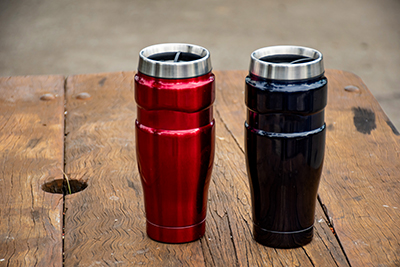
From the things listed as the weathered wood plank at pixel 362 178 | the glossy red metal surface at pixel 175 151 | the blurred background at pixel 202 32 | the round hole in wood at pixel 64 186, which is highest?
the glossy red metal surface at pixel 175 151

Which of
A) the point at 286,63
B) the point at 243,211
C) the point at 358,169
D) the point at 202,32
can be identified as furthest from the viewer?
the point at 202,32

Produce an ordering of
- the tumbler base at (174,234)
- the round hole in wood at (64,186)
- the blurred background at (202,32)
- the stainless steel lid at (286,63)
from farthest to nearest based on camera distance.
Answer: the blurred background at (202,32) → the round hole in wood at (64,186) → the tumbler base at (174,234) → the stainless steel lid at (286,63)

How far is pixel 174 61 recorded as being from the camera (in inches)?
26.8

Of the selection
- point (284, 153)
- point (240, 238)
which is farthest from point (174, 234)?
point (284, 153)

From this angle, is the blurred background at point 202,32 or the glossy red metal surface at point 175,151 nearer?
the glossy red metal surface at point 175,151

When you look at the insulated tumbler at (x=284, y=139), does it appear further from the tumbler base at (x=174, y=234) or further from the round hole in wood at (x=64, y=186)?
the round hole in wood at (x=64, y=186)

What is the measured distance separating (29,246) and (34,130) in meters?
0.43

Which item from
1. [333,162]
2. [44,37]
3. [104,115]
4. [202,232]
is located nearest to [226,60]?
[44,37]

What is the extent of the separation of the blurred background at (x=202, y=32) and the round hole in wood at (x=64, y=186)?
2.11 meters

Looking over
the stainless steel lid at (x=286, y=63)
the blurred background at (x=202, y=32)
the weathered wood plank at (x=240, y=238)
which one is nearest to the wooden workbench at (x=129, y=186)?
the weathered wood plank at (x=240, y=238)

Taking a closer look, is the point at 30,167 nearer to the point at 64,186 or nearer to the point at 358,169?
the point at 64,186

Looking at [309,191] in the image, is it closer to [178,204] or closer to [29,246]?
[178,204]

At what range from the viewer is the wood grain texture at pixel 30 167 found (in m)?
0.73

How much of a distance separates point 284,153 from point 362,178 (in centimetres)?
29
